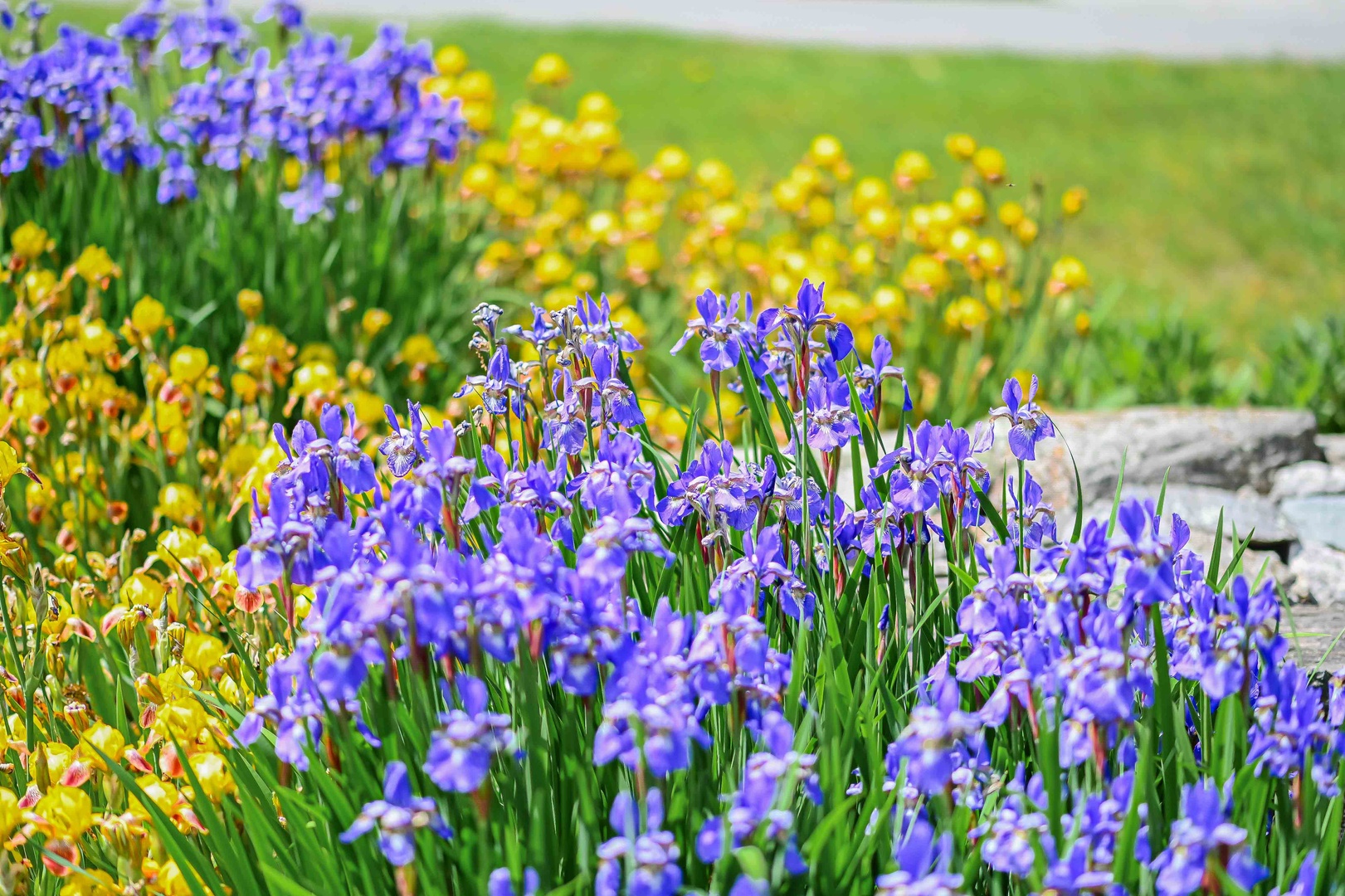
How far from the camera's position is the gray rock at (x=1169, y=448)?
121 inches

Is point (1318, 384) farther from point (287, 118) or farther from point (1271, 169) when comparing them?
point (1271, 169)

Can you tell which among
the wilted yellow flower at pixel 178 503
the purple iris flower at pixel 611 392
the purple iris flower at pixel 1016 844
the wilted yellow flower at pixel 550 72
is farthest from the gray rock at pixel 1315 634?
the wilted yellow flower at pixel 550 72

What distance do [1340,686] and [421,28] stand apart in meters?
11.2

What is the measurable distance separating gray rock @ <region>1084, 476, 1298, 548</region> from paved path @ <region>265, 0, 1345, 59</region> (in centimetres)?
941

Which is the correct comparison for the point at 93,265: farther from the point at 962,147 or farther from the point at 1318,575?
the point at 1318,575

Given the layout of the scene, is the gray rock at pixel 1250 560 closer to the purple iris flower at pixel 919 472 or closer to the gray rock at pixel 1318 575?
the gray rock at pixel 1318 575

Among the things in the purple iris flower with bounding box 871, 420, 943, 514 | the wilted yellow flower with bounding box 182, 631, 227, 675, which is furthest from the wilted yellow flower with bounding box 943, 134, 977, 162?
the wilted yellow flower with bounding box 182, 631, 227, 675

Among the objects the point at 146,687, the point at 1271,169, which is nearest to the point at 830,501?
the point at 146,687

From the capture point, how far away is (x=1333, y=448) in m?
3.67

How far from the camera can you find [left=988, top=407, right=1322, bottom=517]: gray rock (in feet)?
10.0

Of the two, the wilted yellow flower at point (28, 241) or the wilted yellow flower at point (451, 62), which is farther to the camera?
the wilted yellow flower at point (451, 62)

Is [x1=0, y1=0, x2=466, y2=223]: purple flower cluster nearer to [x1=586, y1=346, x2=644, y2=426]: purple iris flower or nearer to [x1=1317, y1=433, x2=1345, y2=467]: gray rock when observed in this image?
[x1=586, y1=346, x2=644, y2=426]: purple iris flower

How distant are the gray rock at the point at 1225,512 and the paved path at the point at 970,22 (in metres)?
9.41

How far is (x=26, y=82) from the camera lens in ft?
11.4
